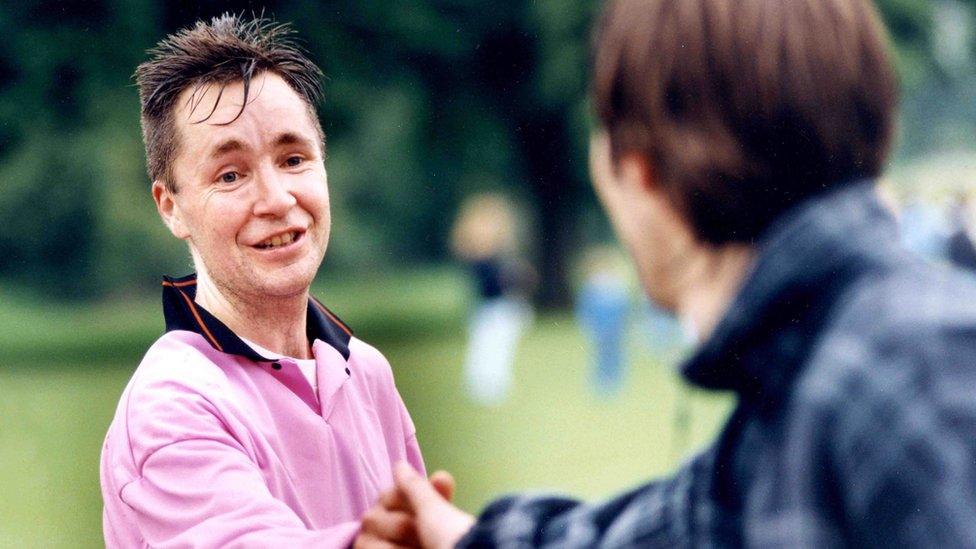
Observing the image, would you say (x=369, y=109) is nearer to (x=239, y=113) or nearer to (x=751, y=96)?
(x=239, y=113)

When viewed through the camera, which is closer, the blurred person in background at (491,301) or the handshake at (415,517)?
the handshake at (415,517)

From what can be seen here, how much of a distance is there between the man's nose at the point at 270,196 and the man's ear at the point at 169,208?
12cm

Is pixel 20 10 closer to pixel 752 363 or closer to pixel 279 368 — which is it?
pixel 279 368

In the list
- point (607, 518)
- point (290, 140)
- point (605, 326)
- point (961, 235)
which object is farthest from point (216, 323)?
point (605, 326)

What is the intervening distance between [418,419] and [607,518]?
1371mm

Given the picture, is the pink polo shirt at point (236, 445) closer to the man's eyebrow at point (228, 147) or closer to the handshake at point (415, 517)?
the handshake at point (415, 517)

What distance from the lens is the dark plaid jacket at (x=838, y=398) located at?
93 cm

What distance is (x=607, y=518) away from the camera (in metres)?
1.19

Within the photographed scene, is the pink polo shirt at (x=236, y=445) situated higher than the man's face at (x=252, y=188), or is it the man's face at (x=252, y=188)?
the man's face at (x=252, y=188)

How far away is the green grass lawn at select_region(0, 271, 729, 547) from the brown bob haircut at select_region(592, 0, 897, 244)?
23 centimetres

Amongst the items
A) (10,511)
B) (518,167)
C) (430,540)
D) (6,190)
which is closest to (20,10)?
(6,190)

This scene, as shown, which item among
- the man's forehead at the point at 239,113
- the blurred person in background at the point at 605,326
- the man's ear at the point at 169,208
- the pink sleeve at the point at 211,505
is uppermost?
the man's forehead at the point at 239,113

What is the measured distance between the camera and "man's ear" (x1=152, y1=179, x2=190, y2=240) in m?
1.62

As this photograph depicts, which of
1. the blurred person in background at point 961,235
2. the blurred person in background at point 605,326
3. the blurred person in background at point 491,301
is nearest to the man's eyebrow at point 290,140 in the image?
the blurred person in background at point 961,235
